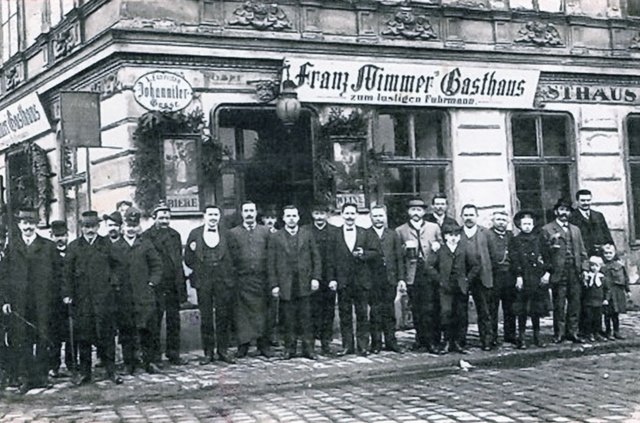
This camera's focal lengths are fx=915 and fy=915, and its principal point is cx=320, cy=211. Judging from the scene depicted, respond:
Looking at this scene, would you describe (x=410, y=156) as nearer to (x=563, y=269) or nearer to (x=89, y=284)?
(x=563, y=269)

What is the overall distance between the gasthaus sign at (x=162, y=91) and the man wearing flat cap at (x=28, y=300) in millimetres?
2562

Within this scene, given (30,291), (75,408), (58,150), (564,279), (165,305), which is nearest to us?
(75,408)

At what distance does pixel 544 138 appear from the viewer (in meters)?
14.5

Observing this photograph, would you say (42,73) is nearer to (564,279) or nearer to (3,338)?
(3,338)

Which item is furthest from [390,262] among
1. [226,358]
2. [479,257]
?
[226,358]

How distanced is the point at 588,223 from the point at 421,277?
3053mm

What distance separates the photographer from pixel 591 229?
40.4ft

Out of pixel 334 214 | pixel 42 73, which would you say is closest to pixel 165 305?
pixel 334 214

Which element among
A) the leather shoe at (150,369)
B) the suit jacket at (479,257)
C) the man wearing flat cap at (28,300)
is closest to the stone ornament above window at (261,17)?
the suit jacket at (479,257)

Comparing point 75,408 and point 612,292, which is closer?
point 75,408

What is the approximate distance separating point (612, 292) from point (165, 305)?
17.7ft

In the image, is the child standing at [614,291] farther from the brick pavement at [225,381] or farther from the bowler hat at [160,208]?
the bowler hat at [160,208]

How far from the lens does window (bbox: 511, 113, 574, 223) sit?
46.7 feet

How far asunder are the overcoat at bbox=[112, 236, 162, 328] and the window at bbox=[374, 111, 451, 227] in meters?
4.38
